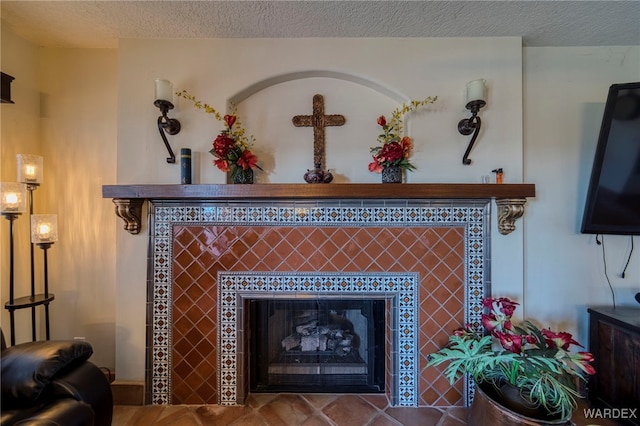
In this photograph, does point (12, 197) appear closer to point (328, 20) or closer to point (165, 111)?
point (165, 111)

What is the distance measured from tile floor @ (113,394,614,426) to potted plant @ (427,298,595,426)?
0.29 m

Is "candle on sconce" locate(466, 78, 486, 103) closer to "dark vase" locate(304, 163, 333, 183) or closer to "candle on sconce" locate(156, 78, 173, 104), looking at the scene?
"dark vase" locate(304, 163, 333, 183)

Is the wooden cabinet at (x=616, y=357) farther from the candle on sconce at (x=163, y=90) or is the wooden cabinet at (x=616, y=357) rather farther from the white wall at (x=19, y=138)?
the white wall at (x=19, y=138)

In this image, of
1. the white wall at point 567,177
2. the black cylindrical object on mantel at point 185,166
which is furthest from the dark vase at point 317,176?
the white wall at point 567,177

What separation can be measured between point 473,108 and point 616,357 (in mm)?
1652

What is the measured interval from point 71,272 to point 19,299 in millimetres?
284

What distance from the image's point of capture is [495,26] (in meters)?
→ 1.58

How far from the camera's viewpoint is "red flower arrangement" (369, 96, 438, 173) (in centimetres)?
156

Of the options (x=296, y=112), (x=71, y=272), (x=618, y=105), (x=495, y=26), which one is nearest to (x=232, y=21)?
(x=296, y=112)

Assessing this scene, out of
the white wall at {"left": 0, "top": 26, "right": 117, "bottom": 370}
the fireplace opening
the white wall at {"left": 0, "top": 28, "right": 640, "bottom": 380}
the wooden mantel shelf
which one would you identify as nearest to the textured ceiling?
the white wall at {"left": 0, "top": 28, "right": 640, "bottom": 380}

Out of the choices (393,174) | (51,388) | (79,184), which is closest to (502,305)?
(393,174)

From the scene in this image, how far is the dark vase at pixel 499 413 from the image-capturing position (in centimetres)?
119

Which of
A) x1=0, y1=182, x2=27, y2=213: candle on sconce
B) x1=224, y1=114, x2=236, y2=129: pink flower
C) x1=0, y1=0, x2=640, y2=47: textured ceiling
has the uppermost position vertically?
x1=0, y1=0, x2=640, y2=47: textured ceiling

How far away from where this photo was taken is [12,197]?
1.51m
